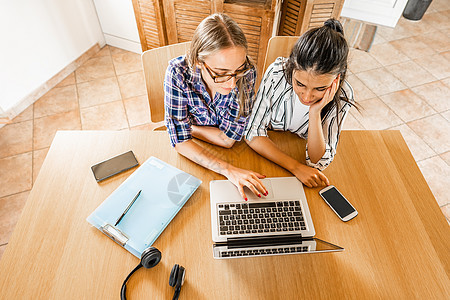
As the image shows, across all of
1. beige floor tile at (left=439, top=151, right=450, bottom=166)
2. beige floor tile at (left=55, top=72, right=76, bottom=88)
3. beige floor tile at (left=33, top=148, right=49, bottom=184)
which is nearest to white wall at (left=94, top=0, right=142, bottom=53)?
beige floor tile at (left=55, top=72, right=76, bottom=88)

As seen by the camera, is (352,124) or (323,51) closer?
(323,51)

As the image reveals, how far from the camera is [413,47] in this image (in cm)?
292

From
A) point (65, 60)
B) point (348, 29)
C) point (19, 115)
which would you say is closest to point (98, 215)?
point (19, 115)

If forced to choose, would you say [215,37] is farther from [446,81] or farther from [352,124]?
[446,81]

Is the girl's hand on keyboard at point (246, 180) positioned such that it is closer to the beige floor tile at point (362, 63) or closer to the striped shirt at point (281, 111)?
the striped shirt at point (281, 111)

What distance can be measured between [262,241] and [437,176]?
→ 1.78 metres

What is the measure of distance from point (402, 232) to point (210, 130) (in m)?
0.76

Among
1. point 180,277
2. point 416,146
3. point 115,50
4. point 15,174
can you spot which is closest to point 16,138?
point 15,174

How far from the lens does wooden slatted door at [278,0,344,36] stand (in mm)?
1951

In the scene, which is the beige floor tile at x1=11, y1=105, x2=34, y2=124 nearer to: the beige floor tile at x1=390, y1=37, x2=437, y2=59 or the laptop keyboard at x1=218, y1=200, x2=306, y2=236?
the laptop keyboard at x1=218, y1=200, x2=306, y2=236

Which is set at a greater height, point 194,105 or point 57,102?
point 194,105

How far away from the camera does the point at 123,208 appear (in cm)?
92

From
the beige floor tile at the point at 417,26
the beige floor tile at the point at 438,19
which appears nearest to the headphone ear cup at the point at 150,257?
the beige floor tile at the point at 417,26

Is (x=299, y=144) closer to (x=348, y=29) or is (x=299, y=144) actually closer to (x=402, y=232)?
(x=402, y=232)
